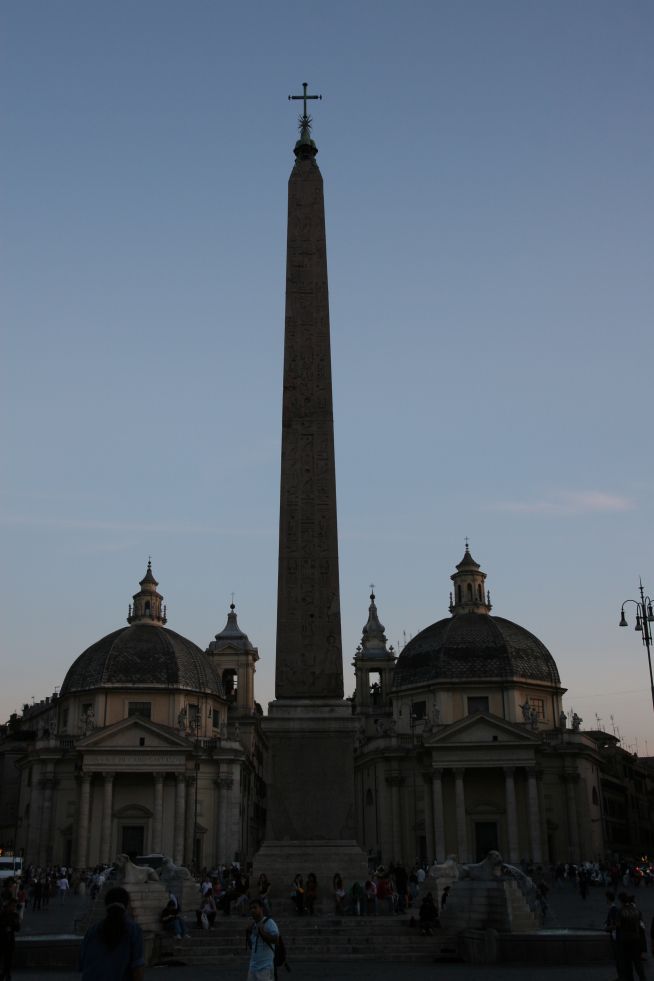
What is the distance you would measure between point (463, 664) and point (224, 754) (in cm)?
1438

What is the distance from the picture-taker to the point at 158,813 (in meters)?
56.3

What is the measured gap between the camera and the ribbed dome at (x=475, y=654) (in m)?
61.7

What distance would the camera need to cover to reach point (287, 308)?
2327 cm

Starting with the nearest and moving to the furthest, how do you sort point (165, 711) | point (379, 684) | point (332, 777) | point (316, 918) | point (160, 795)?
point (316, 918), point (332, 777), point (160, 795), point (165, 711), point (379, 684)

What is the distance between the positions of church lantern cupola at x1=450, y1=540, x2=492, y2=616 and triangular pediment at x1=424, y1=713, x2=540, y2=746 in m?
10.4

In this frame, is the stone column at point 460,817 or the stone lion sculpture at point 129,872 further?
the stone column at point 460,817

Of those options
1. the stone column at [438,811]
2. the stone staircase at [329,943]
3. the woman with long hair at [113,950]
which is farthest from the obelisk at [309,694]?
the stone column at [438,811]

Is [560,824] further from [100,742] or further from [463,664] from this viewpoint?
[100,742]

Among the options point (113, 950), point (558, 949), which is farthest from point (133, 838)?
point (113, 950)

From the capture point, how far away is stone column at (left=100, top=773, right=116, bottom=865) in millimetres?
55688

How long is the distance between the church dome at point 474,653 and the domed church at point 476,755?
0.26 feet

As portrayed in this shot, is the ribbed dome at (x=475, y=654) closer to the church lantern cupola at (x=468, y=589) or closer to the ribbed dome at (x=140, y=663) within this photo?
the church lantern cupola at (x=468, y=589)

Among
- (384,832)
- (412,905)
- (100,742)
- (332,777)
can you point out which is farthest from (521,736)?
(332,777)

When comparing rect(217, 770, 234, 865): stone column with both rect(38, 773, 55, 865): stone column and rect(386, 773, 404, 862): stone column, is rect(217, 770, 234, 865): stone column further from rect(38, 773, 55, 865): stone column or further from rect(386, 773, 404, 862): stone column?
rect(38, 773, 55, 865): stone column
